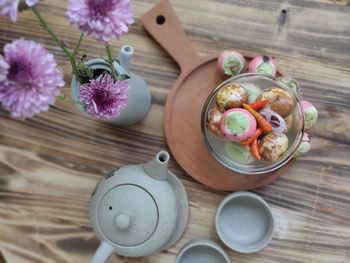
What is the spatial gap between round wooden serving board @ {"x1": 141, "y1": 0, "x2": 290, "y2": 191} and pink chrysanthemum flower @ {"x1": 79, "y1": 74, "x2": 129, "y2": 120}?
258mm

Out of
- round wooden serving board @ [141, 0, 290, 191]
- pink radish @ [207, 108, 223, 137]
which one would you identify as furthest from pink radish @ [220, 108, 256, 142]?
round wooden serving board @ [141, 0, 290, 191]

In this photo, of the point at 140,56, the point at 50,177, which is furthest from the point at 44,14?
the point at 50,177

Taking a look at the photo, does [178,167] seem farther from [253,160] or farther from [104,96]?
[104,96]

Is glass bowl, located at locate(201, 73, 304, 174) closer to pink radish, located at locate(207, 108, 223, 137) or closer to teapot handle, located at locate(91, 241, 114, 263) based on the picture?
pink radish, located at locate(207, 108, 223, 137)

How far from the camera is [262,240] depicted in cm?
74

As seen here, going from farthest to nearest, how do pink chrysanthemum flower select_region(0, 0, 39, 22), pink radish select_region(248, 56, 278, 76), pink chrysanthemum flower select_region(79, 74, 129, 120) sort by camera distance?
pink radish select_region(248, 56, 278, 76), pink chrysanthemum flower select_region(79, 74, 129, 120), pink chrysanthemum flower select_region(0, 0, 39, 22)

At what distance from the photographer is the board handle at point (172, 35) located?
2.59 feet

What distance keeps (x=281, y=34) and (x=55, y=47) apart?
0.42 metres

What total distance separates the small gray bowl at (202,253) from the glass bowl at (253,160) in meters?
0.14

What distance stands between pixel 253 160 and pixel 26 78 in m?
0.40

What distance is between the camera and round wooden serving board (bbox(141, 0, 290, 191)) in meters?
0.78

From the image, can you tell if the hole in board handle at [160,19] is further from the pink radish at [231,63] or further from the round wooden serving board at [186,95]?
the pink radish at [231,63]

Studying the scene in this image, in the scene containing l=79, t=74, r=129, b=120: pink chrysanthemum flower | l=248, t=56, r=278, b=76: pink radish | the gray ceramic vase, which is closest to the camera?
l=79, t=74, r=129, b=120: pink chrysanthemum flower

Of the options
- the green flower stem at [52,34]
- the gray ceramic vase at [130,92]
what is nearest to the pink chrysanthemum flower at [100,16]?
the green flower stem at [52,34]
